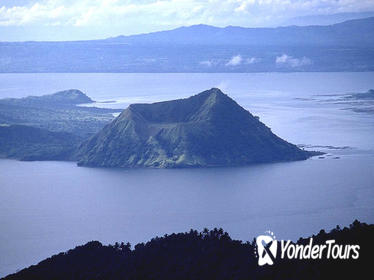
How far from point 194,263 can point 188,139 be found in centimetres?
3766

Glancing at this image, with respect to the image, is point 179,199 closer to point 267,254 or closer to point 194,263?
point 194,263

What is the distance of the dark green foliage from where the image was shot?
34750 mm

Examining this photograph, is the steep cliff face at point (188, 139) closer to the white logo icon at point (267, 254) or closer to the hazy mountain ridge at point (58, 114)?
the hazy mountain ridge at point (58, 114)

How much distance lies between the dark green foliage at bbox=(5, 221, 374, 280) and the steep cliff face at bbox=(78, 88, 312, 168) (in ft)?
105

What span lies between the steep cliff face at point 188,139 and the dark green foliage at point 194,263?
3202 centimetres

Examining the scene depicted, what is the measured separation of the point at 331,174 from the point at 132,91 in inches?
3944

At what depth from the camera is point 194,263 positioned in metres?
38.6

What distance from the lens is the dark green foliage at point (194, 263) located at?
34750 mm

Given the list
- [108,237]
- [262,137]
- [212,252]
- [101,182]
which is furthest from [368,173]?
[212,252]

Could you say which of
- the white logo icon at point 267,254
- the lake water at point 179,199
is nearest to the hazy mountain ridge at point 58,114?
the lake water at point 179,199

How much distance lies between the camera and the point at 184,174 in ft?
227

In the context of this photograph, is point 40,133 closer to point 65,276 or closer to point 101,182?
point 101,182

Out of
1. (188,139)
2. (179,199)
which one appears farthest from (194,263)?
(188,139)

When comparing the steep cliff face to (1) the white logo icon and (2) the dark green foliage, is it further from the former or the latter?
(1) the white logo icon
